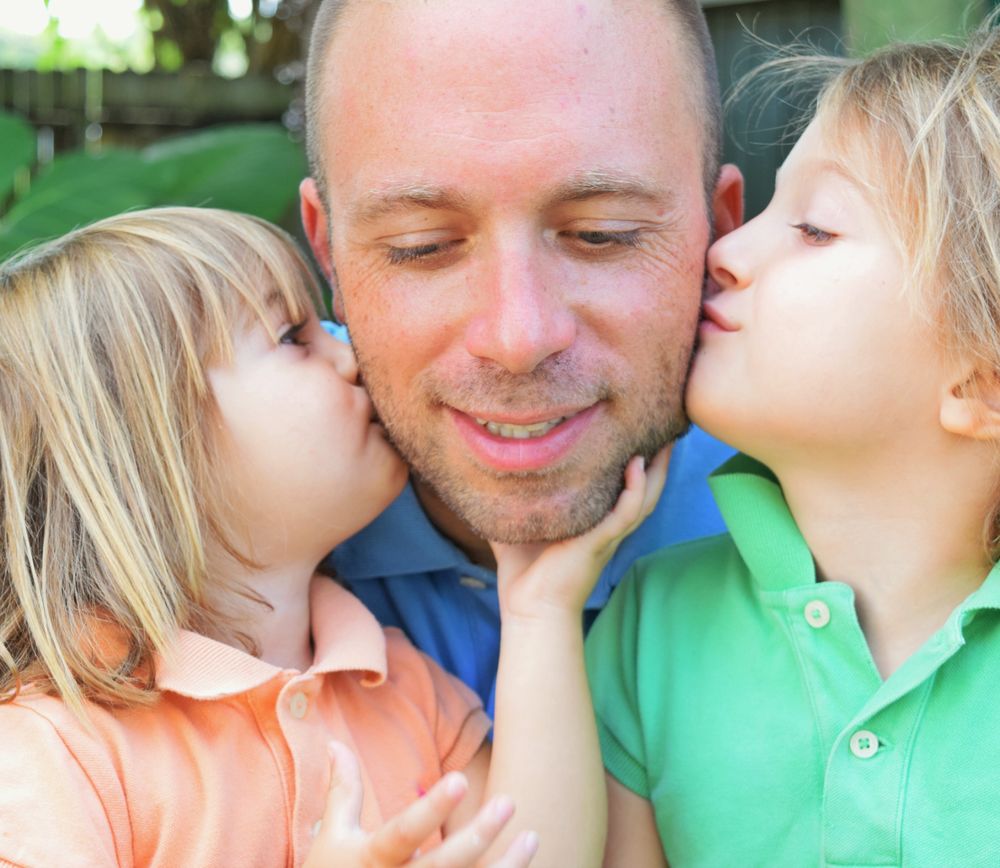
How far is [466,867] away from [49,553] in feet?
2.69

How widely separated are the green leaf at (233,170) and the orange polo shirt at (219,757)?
7.84 feet

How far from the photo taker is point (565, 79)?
6.27 feet

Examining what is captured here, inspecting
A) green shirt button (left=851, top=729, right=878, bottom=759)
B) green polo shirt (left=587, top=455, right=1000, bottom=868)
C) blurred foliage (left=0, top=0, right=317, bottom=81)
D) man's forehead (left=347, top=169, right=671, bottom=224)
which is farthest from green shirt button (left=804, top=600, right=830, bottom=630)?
blurred foliage (left=0, top=0, right=317, bottom=81)

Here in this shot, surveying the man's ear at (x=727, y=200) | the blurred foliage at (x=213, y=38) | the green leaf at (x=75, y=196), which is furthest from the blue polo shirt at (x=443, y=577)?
the blurred foliage at (x=213, y=38)

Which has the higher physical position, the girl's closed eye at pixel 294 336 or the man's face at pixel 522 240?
the man's face at pixel 522 240

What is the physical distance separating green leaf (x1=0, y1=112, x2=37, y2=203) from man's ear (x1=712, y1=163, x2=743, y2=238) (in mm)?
2457

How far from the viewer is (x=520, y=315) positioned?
1834mm

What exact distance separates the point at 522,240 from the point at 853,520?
66 cm

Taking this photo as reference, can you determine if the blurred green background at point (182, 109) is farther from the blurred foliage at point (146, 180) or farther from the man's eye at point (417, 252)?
the man's eye at point (417, 252)

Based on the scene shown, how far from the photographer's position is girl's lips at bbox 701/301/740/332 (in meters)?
1.95

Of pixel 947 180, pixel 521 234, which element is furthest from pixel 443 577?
pixel 947 180

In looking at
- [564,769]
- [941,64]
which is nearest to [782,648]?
[564,769]

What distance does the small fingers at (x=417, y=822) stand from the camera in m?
1.46

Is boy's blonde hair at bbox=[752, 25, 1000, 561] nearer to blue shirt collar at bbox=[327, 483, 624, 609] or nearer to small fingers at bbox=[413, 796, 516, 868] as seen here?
blue shirt collar at bbox=[327, 483, 624, 609]
